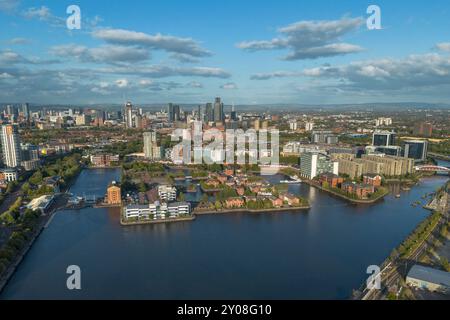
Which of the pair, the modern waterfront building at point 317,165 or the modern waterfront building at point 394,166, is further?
the modern waterfront building at point 394,166

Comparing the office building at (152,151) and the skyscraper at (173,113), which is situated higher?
the skyscraper at (173,113)

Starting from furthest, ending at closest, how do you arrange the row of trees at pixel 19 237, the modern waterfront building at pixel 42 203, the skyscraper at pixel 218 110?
the skyscraper at pixel 218 110 → the modern waterfront building at pixel 42 203 → the row of trees at pixel 19 237

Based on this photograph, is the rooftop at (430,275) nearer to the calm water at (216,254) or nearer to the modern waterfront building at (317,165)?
the calm water at (216,254)

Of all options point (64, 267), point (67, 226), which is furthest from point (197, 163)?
point (64, 267)

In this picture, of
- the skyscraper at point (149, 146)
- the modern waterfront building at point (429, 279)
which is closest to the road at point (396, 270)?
the modern waterfront building at point (429, 279)

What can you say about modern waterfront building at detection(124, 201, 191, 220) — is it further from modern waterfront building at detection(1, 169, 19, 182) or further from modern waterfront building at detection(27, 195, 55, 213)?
modern waterfront building at detection(1, 169, 19, 182)

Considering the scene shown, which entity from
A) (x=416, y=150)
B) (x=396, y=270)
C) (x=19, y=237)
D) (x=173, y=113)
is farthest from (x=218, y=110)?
(x=396, y=270)
